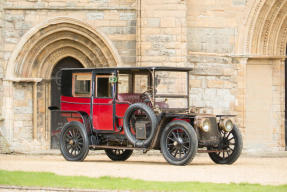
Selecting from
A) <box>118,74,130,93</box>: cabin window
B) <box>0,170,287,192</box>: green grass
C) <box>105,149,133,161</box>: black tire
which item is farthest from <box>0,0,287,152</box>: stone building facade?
<box>0,170,287,192</box>: green grass

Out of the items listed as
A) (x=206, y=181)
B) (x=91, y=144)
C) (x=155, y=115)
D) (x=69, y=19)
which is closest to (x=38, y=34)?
(x=69, y=19)

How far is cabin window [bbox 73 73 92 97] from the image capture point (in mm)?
15000

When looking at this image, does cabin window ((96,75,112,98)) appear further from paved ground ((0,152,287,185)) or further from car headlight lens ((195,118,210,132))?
car headlight lens ((195,118,210,132))

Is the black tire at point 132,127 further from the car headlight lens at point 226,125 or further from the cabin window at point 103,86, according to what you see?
the car headlight lens at point 226,125

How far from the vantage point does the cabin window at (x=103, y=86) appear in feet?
48.3

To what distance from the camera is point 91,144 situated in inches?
584

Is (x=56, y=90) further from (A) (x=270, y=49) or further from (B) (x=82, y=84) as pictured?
(A) (x=270, y=49)

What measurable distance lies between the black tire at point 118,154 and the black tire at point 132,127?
5.32 feet

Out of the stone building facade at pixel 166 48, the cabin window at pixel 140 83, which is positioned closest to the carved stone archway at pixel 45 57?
the stone building facade at pixel 166 48

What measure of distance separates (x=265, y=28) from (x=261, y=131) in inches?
111

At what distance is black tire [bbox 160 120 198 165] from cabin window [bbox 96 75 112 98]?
1.82 m

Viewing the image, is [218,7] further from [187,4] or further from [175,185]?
[175,185]

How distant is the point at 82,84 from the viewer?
49.8 ft

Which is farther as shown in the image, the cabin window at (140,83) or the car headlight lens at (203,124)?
the cabin window at (140,83)
